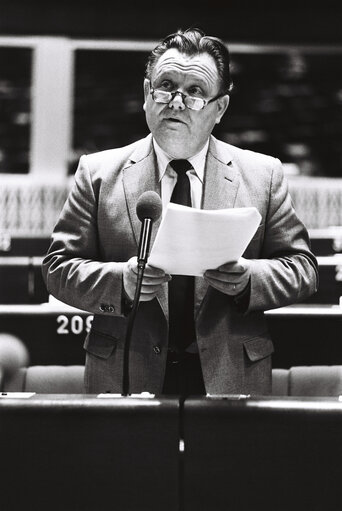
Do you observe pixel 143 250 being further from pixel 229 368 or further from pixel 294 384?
pixel 294 384

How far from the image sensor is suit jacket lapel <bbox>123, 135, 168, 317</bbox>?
205 centimetres

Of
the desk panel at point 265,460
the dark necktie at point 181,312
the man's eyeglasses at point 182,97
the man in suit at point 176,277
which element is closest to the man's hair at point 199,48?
the man in suit at point 176,277

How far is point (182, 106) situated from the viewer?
6.53ft

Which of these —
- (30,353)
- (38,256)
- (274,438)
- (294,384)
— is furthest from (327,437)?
(38,256)

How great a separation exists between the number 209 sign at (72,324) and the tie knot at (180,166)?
146cm

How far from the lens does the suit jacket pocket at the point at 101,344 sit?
6.55 feet

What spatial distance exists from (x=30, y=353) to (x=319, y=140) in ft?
10.5

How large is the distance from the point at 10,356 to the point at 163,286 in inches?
60.2

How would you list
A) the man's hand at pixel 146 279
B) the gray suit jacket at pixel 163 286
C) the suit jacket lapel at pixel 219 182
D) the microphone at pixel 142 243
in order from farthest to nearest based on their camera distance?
the suit jacket lapel at pixel 219 182 < the gray suit jacket at pixel 163 286 < the man's hand at pixel 146 279 < the microphone at pixel 142 243

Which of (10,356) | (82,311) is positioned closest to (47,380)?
(10,356)

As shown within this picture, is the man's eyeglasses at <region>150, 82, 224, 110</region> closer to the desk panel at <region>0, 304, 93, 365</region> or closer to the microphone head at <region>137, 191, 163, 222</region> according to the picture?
the microphone head at <region>137, 191, 163, 222</region>

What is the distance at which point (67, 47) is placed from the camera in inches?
218

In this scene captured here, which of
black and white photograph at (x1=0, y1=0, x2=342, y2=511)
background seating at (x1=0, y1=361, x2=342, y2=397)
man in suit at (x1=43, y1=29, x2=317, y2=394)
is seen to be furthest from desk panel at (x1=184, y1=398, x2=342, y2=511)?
background seating at (x1=0, y1=361, x2=342, y2=397)

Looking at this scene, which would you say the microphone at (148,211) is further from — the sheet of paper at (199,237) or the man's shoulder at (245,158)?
the man's shoulder at (245,158)
